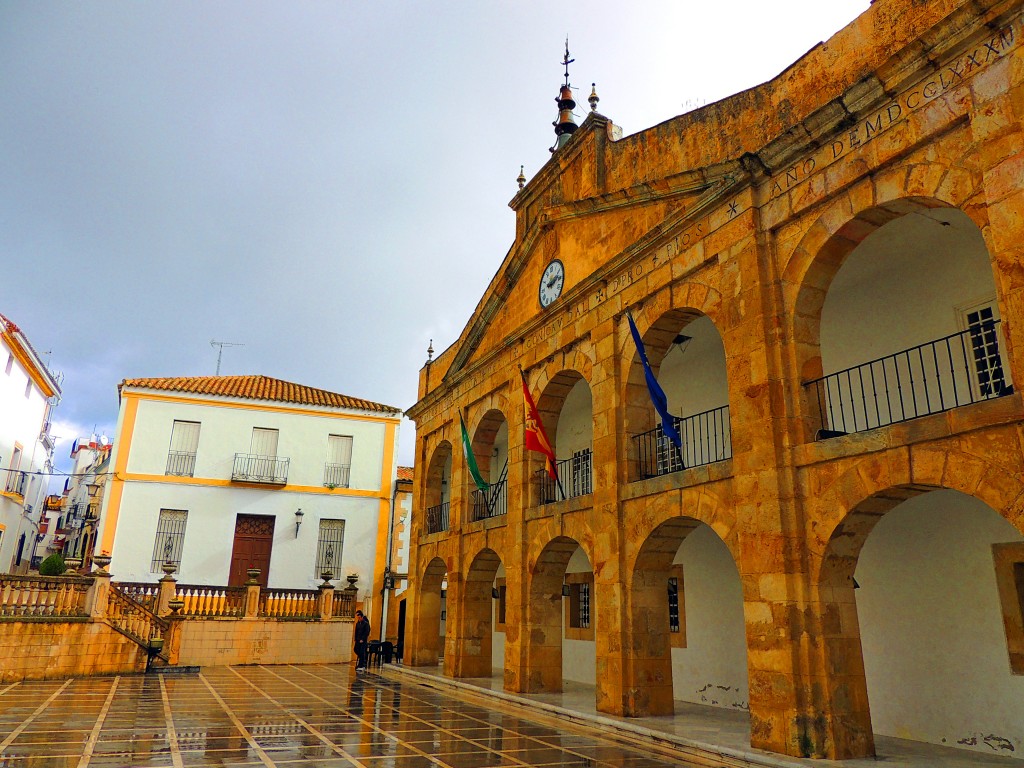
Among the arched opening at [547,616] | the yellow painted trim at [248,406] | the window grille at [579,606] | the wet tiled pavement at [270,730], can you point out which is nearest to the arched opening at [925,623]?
the wet tiled pavement at [270,730]

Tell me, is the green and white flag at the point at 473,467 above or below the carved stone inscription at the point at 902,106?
below

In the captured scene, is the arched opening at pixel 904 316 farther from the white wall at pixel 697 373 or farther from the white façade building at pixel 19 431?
the white façade building at pixel 19 431

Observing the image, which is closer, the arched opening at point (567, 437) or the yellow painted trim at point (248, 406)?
the arched opening at point (567, 437)

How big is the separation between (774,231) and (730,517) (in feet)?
11.1

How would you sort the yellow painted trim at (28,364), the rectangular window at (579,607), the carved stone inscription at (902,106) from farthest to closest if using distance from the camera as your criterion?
the yellow painted trim at (28,364) < the rectangular window at (579,607) < the carved stone inscription at (902,106)

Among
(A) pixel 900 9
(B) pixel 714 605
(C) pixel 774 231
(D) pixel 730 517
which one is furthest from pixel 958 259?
(B) pixel 714 605

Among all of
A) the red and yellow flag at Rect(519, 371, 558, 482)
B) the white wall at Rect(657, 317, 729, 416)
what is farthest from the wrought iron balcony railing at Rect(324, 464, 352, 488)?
the white wall at Rect(657, 317, 729, 416)

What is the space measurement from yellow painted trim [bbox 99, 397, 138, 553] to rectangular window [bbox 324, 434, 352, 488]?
5750 millimetres

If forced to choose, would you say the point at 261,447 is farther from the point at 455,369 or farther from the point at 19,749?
the point at 19,749

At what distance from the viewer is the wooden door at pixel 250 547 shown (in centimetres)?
2214

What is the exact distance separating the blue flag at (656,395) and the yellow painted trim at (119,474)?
17324 mm

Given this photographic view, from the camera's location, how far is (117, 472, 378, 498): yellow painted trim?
22000 mm

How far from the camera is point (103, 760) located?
6.96m

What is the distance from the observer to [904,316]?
941 cm
